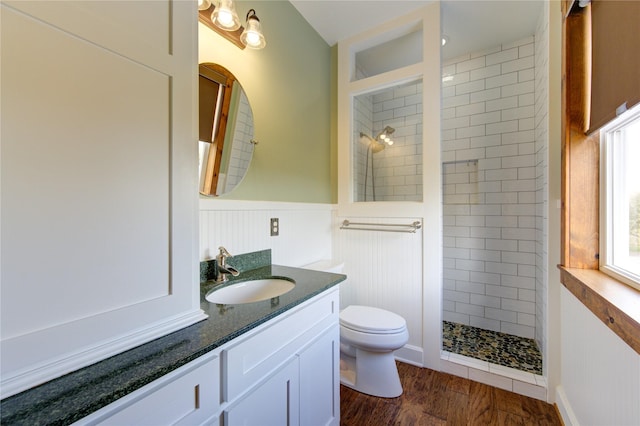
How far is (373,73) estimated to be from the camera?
2.62m

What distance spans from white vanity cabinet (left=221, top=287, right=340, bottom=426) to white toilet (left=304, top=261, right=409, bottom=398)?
15.2 inches

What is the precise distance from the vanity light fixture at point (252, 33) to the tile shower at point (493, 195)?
2.07m

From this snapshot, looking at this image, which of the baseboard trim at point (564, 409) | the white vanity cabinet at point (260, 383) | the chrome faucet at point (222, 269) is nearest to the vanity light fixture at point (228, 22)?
the chrome faucet at point (222, 269)

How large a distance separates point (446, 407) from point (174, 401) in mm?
1643

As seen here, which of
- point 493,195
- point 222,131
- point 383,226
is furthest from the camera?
point 493,195

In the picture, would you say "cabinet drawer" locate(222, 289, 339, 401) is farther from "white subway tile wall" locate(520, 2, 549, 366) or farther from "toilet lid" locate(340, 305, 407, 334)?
"white subway tile wall" locate(520, 2, 549, 366)

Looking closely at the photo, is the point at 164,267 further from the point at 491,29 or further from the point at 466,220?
the point at 491,29

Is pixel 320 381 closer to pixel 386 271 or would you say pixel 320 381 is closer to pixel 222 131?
pixel 386 271

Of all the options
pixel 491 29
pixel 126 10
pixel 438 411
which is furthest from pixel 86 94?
pixel 491 29

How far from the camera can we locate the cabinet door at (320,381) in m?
1.15

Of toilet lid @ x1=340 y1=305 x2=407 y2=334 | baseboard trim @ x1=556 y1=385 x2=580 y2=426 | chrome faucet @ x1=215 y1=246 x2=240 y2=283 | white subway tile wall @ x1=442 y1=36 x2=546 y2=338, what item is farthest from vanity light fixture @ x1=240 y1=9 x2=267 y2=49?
baseboard trim @ x1=556 y1=385 x2=580 y2=426

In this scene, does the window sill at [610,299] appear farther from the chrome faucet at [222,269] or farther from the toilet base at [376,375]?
the chrome faucet at [222,269]

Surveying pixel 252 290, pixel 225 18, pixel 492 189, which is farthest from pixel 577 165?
pixel 225 18

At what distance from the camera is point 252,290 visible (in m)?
1.43
